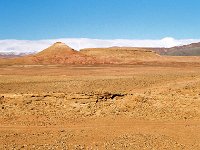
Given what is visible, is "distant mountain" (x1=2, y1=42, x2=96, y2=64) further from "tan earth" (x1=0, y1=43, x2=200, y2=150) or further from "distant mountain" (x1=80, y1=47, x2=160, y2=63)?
"tan earth" (x1=0, y1=43, x2=200, y2=150)

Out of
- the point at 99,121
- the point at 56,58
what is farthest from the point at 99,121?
the point at 56,58

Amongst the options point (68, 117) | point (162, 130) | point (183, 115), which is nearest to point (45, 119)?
point (68, 117)

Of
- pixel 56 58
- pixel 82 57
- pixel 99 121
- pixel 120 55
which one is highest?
pixel 99 121

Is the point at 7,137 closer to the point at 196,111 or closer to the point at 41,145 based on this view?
the point at 41,145

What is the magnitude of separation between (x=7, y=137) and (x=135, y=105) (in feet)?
24.6

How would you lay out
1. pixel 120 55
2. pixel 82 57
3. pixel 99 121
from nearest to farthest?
pixel 99 121
pixel 82 57
pixel 120 55

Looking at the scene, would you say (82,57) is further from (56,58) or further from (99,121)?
(99,121)

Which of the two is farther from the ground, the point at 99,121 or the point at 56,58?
the point at 99,121

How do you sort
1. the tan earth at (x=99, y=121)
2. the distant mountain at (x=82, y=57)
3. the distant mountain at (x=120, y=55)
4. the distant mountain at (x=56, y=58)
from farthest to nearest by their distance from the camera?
the distant mountain at (x=120, y=55) < the distant mountain at (x=82, y=57) < the distant mountain at (x=56, y=58) < the tan earth at (x=99, y=121)

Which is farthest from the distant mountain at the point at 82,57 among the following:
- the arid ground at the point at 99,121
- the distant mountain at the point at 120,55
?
the arid ground at the point at 99,121

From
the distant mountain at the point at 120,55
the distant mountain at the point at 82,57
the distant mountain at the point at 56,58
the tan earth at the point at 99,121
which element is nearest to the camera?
the tan earth at the point at 99,121

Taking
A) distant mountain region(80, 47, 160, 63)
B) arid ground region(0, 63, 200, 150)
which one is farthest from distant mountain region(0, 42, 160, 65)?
arid ground region(0, 63, 200, 150)

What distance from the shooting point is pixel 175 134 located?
17.1m

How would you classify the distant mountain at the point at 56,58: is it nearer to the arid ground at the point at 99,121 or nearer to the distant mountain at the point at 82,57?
the distant mountain at the point at 82,57
